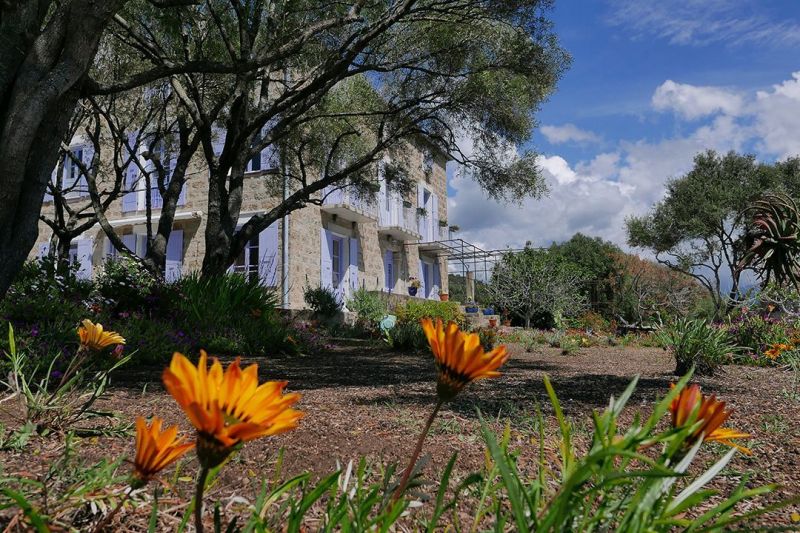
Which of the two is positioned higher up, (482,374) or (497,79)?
(497,79)

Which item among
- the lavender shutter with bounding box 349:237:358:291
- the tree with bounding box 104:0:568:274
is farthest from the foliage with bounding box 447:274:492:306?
the tree with bounding box 104:0:568:274

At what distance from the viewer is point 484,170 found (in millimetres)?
11211

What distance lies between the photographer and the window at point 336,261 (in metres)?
17.7

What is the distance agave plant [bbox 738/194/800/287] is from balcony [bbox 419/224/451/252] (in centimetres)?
1441

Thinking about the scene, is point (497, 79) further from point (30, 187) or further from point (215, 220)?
point (30, 187)

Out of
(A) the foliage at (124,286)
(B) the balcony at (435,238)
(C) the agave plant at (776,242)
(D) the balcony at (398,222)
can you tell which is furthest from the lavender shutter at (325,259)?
(C) the agave plant at (776,242)

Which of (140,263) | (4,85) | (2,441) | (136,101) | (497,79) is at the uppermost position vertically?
(136,101)

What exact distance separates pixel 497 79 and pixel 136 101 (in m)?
8.43

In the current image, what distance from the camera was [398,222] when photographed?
66.0 feet

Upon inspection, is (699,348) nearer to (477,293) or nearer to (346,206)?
(346,206)

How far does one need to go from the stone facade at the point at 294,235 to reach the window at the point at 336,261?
30 cm

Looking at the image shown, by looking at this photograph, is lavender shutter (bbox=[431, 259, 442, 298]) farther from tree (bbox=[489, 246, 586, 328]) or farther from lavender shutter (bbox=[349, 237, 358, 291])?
lavender shutter (bbox=[349, 237, 358, 291])

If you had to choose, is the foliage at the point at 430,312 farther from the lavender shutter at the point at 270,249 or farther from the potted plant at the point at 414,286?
the potted plant at the point at 414,286

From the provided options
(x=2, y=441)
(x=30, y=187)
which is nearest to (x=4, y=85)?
(x=30, y=187)
